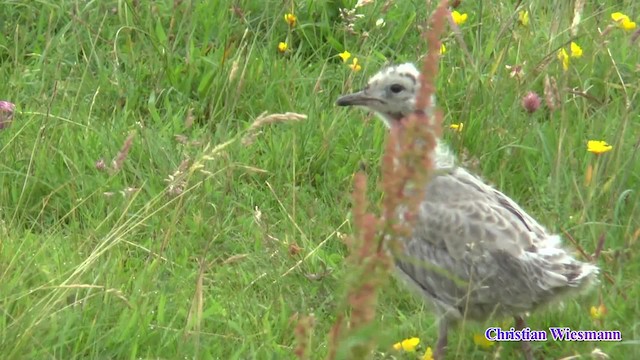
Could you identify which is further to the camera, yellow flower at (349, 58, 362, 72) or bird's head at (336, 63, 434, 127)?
yellow flower at (349, 58, 362, 72)

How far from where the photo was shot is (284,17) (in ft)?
24.7

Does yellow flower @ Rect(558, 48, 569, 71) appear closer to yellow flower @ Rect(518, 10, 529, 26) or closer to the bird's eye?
yellow flower @ Rect(518, 10, 529, 26)

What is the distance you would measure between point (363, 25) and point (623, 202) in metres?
2.28

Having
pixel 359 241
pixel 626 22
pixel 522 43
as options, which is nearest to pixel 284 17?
pixel 522 43

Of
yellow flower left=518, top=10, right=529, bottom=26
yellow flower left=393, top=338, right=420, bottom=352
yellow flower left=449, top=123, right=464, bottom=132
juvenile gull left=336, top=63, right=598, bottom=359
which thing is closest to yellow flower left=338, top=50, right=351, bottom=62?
yellow flower left=449, top=123, right=464, bottom=132

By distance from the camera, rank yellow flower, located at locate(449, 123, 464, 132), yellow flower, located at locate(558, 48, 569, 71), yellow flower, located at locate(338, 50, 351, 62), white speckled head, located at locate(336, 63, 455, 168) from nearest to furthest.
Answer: white speckled head, located at locate(336, 63, 455, 168) < yellow flower, located at locate(449, 123, 464, 132) < yellow flower, located at locate(558, 48, 569, 71) < yellow flower, located at locate(338, 50, 351, 62)

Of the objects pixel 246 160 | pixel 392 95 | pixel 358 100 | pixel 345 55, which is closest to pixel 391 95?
pixel 392 95

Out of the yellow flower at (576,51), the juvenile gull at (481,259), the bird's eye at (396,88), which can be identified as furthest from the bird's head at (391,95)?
the yellow flower at (576,51)

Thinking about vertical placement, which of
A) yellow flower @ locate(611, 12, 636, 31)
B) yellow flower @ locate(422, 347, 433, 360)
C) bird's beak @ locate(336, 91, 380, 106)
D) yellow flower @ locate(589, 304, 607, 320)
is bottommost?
yellow flower @ locate(422, 347, 433, 360)

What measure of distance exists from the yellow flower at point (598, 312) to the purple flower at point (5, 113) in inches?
101

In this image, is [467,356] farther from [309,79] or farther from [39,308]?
[309,79]

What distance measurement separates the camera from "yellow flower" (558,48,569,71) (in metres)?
6.52

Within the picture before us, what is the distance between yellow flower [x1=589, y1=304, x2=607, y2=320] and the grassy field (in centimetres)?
2

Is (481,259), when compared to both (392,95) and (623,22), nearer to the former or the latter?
(392,95)
